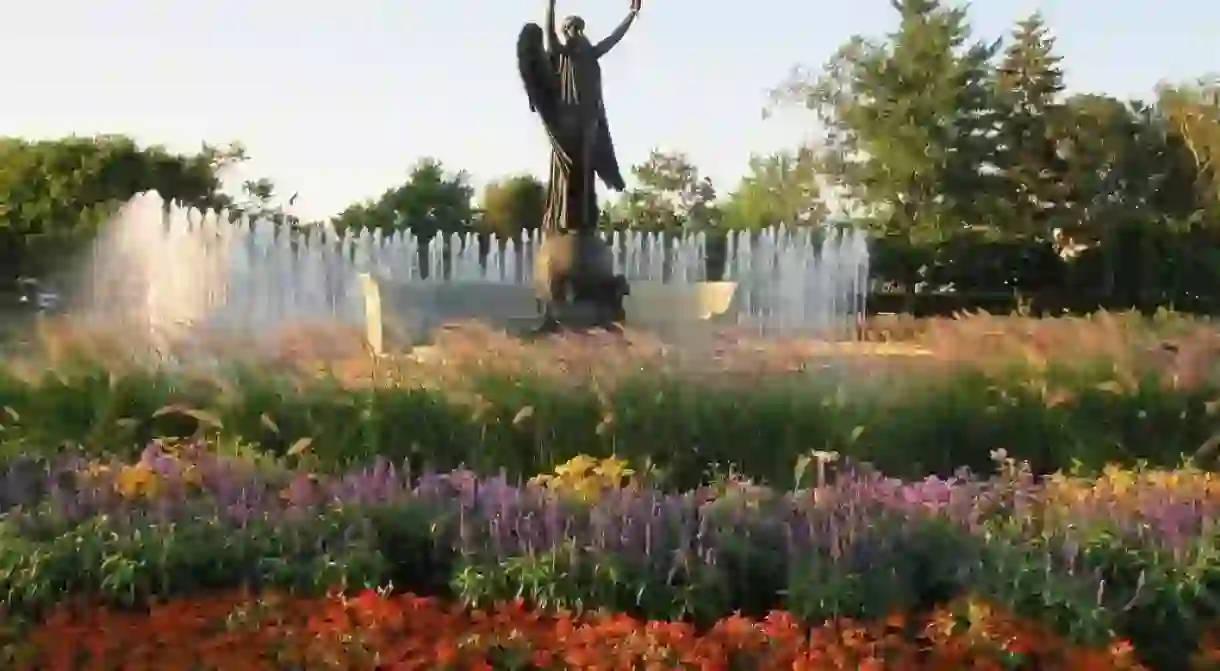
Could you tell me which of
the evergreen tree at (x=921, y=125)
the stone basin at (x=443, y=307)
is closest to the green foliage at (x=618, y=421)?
the stone basin at (x=443, y=307)

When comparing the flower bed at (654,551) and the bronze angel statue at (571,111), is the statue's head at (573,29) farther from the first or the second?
the flower bed at (654,551)

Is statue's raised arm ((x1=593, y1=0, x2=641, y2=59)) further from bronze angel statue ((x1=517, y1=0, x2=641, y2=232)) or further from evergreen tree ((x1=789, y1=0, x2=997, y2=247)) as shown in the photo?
evergreen tree ((x1=789, y1=0, x2=997, y2=247))

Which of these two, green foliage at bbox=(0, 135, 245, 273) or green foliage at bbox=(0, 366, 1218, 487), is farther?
green foliage at bbox=(0, 135, 245, 273)

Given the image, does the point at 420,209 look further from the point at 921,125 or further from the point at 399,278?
the point at 399,278

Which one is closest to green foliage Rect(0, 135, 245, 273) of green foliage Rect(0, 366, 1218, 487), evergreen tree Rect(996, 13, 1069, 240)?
evergreen tree Rect(996, 13, 1069, 240)

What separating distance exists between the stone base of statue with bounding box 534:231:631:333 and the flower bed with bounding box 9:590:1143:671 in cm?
747

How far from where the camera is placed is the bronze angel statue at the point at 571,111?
11180 millimetres

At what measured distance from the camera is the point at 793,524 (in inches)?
165

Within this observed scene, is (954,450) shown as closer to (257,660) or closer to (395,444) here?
(395,444)

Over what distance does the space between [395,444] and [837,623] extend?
349 centimetres

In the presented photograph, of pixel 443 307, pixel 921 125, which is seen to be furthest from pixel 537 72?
pixel 921 125

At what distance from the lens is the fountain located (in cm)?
1355

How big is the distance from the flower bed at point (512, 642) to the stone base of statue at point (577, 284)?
7470 millimetres

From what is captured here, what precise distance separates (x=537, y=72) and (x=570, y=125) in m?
0.58
